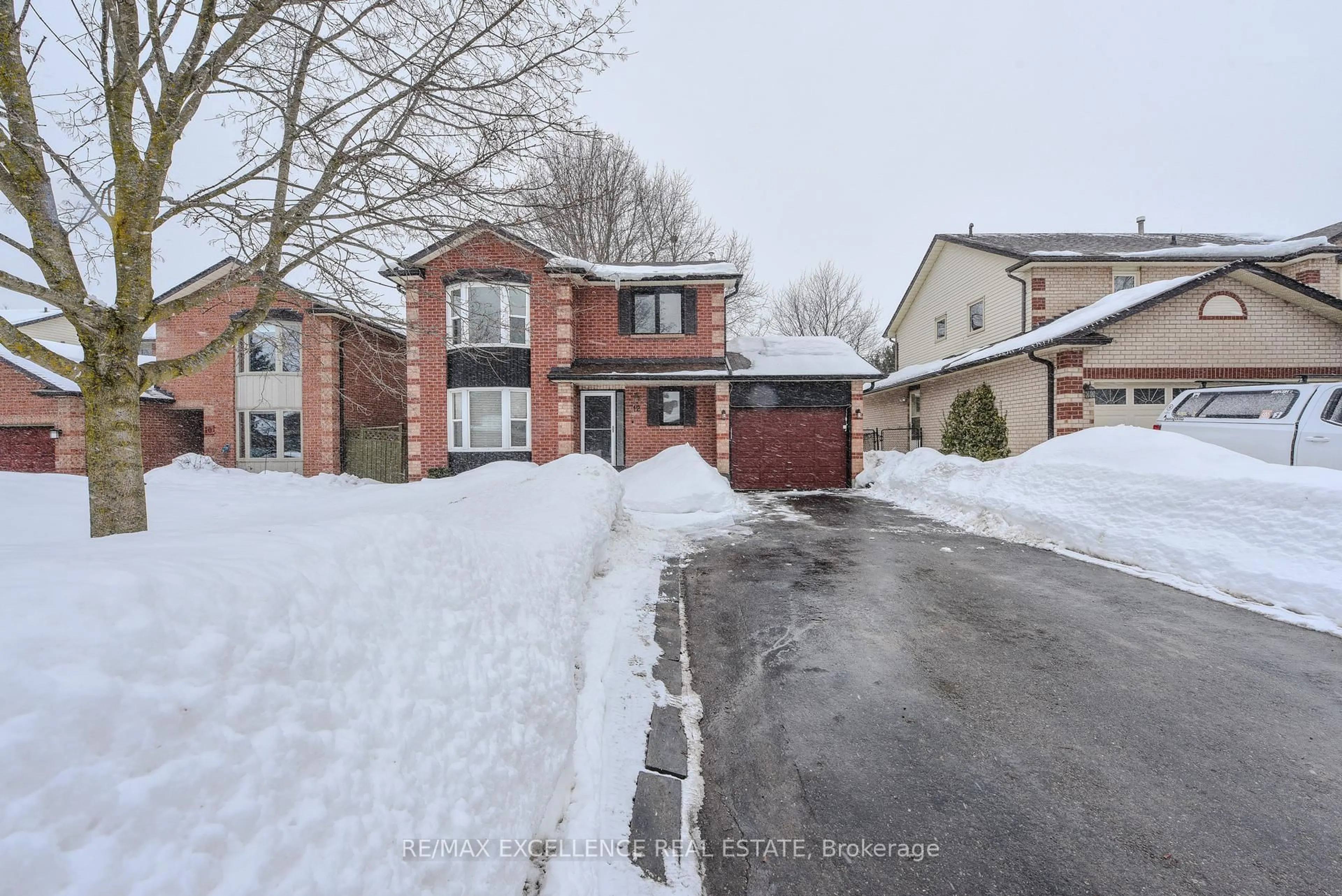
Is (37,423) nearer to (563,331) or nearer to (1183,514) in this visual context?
(563,331)

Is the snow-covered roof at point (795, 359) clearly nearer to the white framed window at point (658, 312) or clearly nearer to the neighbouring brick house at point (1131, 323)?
the white framed window at point (658, 312)

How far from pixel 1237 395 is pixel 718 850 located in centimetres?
1159

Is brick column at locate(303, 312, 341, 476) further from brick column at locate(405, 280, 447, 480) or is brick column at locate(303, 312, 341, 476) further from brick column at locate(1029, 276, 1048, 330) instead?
brick column at locate(1029, 276, 1048, 330)

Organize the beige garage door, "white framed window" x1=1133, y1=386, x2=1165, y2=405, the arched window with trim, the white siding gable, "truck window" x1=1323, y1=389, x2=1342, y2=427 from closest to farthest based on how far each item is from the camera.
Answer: "truck window" x1=1323, y1=389, x2=1342, y2=427
the arched window with trim
the beige garage door
"white framed window" x1=1133, y1=386, x2=1165, y2=405
the white siding gable

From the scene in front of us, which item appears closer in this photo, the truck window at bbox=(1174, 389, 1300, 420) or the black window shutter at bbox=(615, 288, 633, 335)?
the truck window at bbox=(1174, 389, 1300, 420)

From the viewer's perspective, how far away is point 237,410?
54.4 ft

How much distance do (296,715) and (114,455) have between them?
3.56 meters

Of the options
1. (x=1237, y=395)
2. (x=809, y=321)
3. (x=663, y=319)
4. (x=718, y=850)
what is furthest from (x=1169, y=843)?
(x=809, y=321)

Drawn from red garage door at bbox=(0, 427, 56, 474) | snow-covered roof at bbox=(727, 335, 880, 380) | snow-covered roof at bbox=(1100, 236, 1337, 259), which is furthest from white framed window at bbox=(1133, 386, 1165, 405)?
red garage door at bbox=(0, 427, 56, 474)

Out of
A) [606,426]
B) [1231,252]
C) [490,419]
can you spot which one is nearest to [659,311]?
[606,426]

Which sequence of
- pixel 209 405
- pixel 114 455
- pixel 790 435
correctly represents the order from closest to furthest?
1. pixel 114 455
2. pixel 790 435
3. pixel 209 405

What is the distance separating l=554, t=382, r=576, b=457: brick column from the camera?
1426 centimetres

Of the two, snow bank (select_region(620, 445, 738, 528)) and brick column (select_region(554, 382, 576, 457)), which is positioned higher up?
brick column (select_region(554, 382, 576, 457))

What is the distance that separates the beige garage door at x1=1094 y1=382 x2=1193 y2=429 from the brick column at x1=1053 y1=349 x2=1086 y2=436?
19.4 inches
